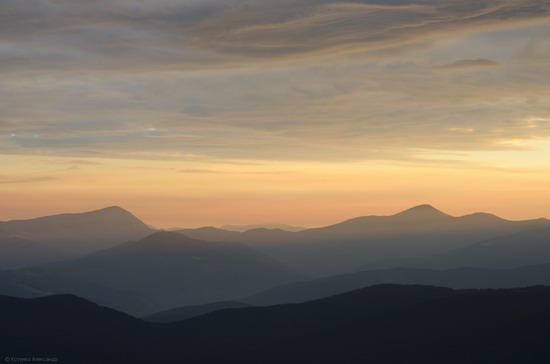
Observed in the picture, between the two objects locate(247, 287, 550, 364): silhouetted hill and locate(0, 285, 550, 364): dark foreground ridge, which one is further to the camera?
locate(0, 285, 550, 364): dark foreground ridge

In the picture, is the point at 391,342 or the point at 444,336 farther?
the point at 391,342

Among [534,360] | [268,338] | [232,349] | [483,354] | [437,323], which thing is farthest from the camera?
[268,338]

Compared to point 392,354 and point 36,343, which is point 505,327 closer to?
point 392,354

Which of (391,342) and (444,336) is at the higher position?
(444,336)

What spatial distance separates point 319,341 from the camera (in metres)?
176

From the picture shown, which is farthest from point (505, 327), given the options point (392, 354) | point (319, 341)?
point (319, 341)

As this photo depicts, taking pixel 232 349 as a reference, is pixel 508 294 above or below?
above

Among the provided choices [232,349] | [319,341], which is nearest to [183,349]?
[232,349]

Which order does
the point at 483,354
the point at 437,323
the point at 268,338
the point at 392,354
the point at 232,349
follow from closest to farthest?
the point at 483,354, the point at 392,354, the point at 437,323, the point at 232,349, the point at 268,338

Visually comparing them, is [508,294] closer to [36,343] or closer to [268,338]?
[268,338]

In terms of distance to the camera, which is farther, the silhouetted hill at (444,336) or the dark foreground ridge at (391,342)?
→ the dark foreground ridge at (391,342)

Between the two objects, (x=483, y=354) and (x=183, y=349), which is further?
(x=183, y=349)

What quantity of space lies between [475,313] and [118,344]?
9499 cm

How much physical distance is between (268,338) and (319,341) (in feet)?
86.5
